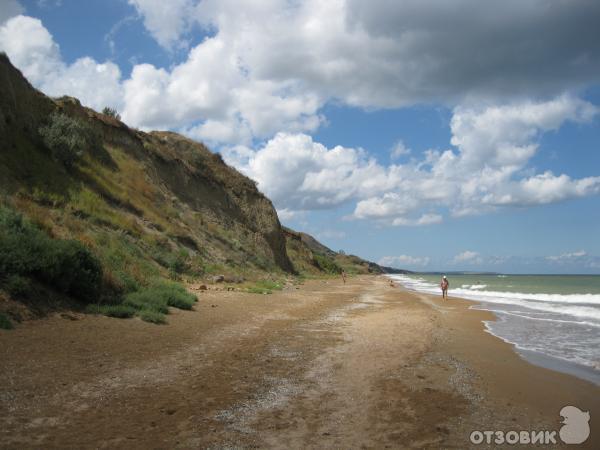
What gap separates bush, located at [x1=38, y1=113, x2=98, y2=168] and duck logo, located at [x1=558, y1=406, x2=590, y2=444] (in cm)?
2341

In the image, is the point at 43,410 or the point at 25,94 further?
the point at 25,94

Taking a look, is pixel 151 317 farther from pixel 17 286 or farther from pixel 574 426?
pixel 574 426

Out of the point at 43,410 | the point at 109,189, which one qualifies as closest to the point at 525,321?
the point at 43,410

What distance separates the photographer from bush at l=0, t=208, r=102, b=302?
9203 millimetres

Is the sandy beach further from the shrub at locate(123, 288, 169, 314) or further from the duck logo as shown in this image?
the shrub at locate(123, 288, 169, 314)

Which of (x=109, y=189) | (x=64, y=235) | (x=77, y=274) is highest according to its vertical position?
(x=109, y=189)

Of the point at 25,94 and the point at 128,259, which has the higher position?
the point at 25,94

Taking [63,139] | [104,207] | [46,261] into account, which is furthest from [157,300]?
[63,139]

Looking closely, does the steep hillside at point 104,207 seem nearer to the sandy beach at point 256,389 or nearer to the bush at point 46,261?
the bush at point 46,261

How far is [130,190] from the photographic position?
26891 millimetres

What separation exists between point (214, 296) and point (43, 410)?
11.7m

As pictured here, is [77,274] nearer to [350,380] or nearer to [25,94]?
[350,380]

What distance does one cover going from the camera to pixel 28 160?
65.2 ft

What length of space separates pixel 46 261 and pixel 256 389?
251 inches
